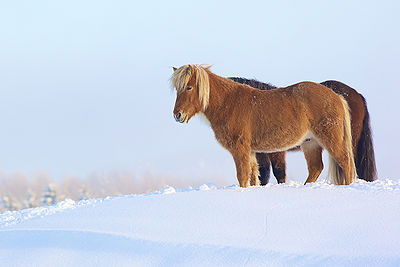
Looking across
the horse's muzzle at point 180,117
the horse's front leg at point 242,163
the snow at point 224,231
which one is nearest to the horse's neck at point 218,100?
the horse's muzzle at point 180,117

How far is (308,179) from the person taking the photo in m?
7.88

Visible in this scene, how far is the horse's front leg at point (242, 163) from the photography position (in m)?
6.74

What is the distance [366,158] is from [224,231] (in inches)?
175

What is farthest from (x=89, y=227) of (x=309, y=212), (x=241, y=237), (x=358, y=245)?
(x=358, y=245)

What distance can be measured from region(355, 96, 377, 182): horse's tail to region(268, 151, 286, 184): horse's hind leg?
130 cm

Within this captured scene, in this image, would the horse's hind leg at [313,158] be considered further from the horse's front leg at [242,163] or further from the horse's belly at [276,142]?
the horse's front leg at [242,163]

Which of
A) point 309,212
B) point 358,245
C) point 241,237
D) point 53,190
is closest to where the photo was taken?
point 358,245

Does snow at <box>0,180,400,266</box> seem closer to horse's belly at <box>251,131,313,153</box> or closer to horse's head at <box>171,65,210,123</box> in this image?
horse's belly at <box>251,131,313,153</box>

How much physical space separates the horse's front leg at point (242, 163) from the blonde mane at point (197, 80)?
0.87 metres

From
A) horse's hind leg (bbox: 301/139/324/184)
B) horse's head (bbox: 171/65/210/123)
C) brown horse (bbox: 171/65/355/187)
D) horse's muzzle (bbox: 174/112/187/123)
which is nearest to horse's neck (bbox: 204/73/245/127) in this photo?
brown horse (bbox: 171/65/355/187)

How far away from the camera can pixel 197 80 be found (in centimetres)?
691

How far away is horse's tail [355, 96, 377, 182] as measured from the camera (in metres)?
8.59

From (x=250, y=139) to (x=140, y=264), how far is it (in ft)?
9.10

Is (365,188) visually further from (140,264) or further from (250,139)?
(140,264)
